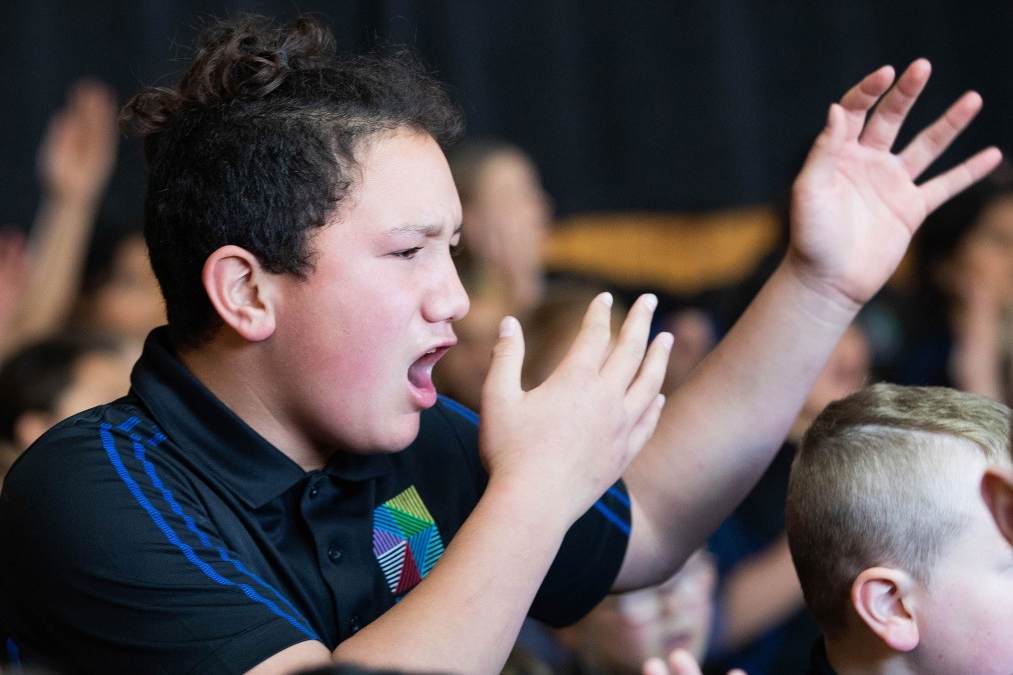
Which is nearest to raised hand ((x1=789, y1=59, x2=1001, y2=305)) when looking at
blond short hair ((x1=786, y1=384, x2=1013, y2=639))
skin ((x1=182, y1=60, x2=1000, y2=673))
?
skin ((x1=182, y1=60, x2=1000, y2=673))

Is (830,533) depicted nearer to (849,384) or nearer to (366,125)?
(366,125)

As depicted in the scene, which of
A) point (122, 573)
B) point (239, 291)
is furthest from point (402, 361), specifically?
point (122, 573)

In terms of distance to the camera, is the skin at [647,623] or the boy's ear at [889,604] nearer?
the boy's ear at [889,604]

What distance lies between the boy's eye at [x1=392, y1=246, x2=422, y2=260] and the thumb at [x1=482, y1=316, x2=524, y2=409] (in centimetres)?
10

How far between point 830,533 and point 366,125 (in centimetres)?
59

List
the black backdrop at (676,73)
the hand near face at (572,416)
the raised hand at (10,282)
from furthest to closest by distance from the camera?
the black backdrop at (676,73), the raised hand at (10,282), the hand near face at (572,416)

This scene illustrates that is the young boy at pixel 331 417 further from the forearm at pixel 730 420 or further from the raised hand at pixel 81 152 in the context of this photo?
the raised hand at pixel 81 152

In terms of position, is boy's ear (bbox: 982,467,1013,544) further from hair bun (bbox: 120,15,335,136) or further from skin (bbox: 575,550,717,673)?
skin (bbox: 575,550,717,673)

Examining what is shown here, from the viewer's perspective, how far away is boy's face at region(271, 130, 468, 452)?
3.33 feet

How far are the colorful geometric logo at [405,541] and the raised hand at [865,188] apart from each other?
0.47m

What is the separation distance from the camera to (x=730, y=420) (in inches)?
49.1

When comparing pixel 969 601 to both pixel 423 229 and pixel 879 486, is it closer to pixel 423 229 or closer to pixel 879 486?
pixel 879 486

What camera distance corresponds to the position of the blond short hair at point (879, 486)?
108cm

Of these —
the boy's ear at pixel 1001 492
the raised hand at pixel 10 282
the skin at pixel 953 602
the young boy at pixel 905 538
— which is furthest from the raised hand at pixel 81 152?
the boy's ear at pixel 1001 492
